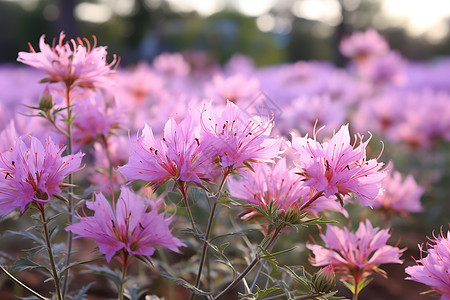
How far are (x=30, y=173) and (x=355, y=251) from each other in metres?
1.08

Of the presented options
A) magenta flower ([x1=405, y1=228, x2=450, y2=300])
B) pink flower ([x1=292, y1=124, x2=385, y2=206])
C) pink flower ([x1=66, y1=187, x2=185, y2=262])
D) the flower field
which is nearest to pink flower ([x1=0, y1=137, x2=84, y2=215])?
the flower field

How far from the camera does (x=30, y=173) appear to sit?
1.32 metres

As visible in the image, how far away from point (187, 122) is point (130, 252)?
15.3 inches

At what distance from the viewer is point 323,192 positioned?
1379mm

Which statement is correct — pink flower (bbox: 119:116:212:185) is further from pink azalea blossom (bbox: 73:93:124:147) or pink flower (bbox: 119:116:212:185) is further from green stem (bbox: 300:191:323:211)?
pink azalea blossom (bbox: 73:93:124:147)

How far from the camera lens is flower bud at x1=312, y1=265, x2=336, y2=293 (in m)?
1.36

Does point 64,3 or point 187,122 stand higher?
point 187,122

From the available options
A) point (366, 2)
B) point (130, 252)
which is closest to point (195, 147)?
point (130, 252)

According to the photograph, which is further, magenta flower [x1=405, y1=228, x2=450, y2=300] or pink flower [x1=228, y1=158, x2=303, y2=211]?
pink flower [x1=228, y1=158, x2=303, y2=211]

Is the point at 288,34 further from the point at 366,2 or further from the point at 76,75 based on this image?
the point at 76,75

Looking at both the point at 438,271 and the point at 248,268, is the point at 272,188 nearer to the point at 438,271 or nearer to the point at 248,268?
the point at 248,268

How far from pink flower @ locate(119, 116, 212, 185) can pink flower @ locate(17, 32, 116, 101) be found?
1.95ft

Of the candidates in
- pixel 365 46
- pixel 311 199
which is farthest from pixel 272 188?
pixel 365 46

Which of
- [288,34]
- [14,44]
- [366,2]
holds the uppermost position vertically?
[366,2]
